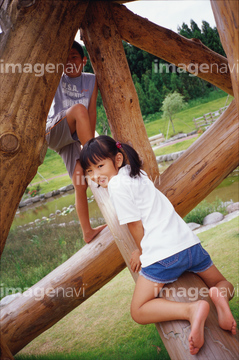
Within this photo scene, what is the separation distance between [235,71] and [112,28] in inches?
58.1

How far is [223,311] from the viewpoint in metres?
1.53

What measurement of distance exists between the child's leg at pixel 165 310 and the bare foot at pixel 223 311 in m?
0.11

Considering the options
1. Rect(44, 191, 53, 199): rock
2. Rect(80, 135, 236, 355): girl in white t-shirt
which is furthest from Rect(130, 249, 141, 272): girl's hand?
Rect(44, 191, 53, 199): rock

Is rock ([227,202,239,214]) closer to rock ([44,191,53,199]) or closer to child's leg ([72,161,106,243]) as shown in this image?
child's leg ([72,161,106,243])

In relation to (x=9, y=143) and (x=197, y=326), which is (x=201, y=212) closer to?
(x=197, y=326)

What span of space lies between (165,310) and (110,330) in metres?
1.59

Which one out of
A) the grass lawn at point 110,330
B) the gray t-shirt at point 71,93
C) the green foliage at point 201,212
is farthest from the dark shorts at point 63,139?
the green foliage at point 201,212

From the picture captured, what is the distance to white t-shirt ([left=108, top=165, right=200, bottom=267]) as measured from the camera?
168cm

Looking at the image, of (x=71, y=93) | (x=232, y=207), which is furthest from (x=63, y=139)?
(x=232, y=207)

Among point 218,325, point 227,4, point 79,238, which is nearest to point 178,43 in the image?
point 227,4

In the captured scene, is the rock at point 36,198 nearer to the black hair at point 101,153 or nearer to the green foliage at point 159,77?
the green foliage at point 159,77

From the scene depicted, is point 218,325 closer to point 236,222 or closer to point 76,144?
point 76,144

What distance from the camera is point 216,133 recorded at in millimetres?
2570

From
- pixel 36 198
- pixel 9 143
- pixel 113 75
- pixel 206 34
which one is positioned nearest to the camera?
pixel 9 143
